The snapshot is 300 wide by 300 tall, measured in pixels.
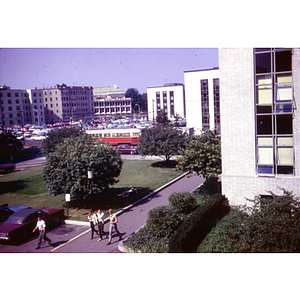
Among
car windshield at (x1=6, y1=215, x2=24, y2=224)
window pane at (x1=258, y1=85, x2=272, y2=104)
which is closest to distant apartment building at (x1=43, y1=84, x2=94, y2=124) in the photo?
car windshield at (x1=6, y1=215, x2=24, y2=224)

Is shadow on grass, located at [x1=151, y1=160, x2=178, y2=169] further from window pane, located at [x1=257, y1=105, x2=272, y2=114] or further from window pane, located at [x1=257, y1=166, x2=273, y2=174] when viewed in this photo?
window pane, located at [x1=257, y1=105, x2=272, y2=114]

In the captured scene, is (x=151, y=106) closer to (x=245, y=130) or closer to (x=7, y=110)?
(x=7, y=110)

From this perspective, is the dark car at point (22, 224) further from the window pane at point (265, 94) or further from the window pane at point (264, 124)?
the window pane at point (265, 94)

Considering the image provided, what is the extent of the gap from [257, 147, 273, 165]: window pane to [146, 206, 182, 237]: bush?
3.75 m

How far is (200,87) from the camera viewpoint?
27.8 metres

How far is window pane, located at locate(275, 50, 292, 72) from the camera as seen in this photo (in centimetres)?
1005

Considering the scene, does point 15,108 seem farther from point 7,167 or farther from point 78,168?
point 78,168

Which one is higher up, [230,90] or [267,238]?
[230,90]

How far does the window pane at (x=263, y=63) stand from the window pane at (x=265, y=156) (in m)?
2.82

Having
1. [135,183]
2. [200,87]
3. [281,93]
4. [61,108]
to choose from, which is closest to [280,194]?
[281,93]

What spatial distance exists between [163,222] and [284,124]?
5469 millimetres

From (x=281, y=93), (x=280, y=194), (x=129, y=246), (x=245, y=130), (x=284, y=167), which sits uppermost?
(x=281, y=93)

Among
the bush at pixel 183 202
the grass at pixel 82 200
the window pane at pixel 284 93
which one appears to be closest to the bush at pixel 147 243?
the bush at pixel 183 202

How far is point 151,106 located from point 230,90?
14152 millimetres
